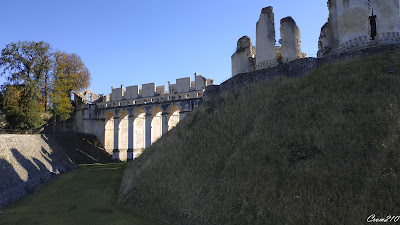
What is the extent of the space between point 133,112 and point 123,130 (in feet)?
13.2

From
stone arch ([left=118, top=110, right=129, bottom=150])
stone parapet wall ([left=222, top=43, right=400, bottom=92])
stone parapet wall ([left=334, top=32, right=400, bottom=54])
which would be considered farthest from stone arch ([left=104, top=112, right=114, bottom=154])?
stone parapet wall ([left=334, top=32, right=400, bottom=54])

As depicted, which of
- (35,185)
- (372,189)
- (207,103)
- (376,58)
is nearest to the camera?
(372,189)

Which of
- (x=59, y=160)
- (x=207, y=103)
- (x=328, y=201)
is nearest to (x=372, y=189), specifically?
(x=328, y=201)

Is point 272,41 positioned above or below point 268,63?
above

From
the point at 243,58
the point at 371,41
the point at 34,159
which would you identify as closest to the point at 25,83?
the point at 34,159

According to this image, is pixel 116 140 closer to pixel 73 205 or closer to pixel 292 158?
pixel 73 205

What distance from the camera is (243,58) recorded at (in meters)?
26.6

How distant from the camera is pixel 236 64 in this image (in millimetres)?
27109

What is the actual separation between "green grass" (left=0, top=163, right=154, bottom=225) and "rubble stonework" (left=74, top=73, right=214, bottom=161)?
13186 millimetres

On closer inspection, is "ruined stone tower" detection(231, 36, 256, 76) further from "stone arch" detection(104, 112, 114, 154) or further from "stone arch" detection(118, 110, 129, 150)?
"stone arch" detection(104, 112, 114, 154)

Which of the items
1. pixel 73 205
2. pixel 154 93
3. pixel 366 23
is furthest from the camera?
pixel 154 93

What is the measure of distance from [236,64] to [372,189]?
66.4 feet

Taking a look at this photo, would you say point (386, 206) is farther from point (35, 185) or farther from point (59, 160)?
point (59, 160)

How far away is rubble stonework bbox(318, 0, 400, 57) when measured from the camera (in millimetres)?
18141
